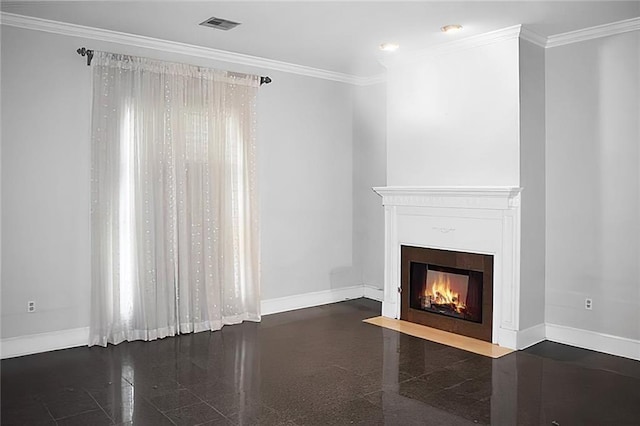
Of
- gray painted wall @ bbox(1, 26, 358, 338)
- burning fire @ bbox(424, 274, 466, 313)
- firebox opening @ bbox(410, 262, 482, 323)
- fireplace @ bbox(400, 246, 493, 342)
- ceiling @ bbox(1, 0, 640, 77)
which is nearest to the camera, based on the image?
Result: ceiling @ bbox(1, 0, 640, 77)

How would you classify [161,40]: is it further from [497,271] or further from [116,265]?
[497,271]

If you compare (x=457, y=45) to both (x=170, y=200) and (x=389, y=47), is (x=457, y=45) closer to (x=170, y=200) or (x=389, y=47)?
(x=389, y=47)

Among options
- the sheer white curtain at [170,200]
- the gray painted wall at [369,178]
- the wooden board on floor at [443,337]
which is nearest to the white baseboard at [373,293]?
the gray painted wall at [369,178]

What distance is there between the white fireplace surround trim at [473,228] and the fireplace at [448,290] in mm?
68

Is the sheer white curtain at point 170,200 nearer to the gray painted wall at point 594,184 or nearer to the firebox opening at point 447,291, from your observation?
the firebox opening at point 447,291

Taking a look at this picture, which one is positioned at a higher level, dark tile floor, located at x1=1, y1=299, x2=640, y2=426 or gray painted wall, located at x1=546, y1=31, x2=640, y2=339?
gray painted wall, located at x1=546, y1=31, x2=640, y2=339

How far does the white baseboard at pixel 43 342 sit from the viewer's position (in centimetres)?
446

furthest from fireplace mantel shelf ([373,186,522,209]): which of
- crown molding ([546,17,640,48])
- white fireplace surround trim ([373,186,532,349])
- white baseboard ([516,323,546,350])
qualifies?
crown molding ([546,17,640,48])

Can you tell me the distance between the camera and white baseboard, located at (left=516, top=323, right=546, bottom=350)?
479 centimetres

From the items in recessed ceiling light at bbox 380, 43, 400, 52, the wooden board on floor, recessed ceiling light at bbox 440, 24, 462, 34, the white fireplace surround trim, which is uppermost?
recessed ceiling light at bbox 380, 43, 400, 52

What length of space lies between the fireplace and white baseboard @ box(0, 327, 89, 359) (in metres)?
3.05

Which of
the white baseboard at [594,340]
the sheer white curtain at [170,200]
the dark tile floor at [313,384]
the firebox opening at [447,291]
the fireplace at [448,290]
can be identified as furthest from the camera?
the firebox opening at [447,291]

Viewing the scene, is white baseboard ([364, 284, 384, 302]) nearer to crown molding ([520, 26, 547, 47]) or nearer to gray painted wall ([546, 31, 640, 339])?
gray painted wall ([546, 31, 640, 339])

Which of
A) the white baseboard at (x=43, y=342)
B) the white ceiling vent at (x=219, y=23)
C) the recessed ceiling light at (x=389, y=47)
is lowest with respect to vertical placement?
the white baseboard at (x=43, y=342)
